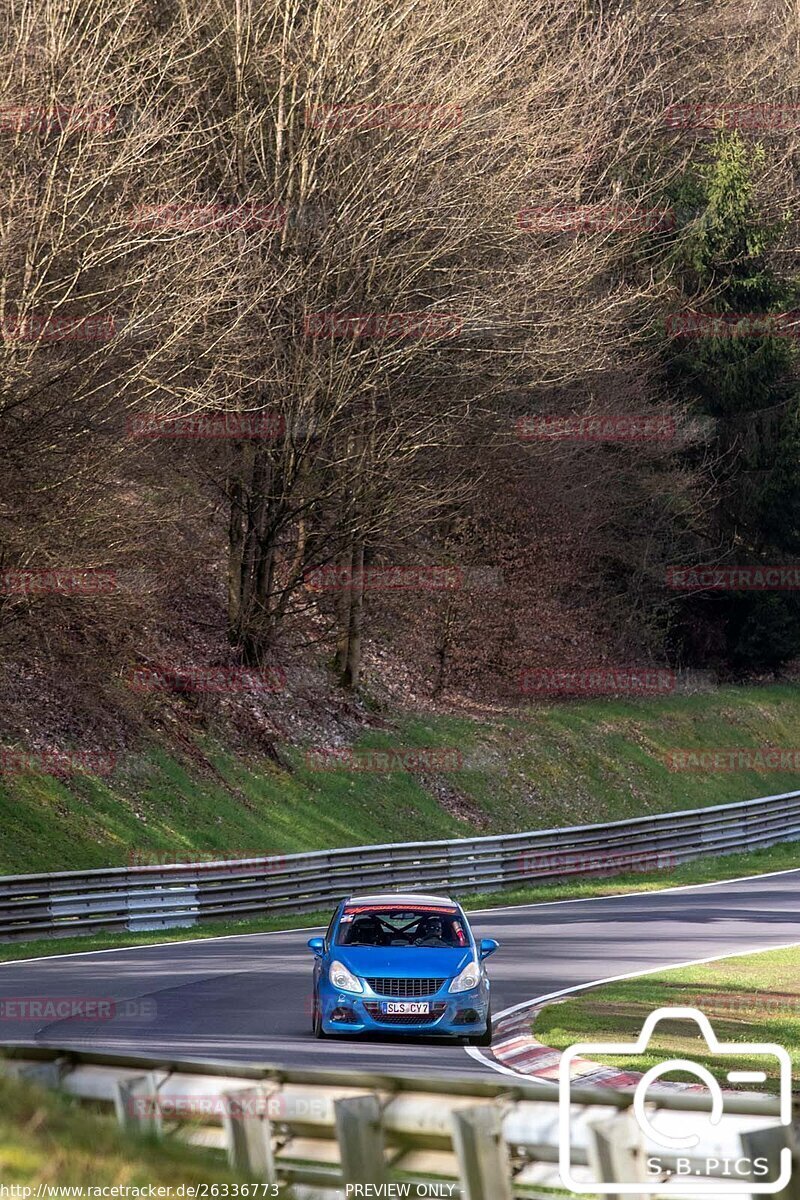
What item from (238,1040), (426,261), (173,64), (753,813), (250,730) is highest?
(173,64)

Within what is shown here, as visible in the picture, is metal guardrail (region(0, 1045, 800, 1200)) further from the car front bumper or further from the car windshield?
A: the car windshield

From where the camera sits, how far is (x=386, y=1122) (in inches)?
179

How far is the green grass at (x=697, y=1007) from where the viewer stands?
14.1 meters

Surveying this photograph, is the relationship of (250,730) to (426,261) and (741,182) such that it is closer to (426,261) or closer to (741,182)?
(426,261)

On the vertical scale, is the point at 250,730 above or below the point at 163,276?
below

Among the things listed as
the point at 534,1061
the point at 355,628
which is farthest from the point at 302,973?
the point at 355,628

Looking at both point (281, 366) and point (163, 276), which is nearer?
point (163, 276)

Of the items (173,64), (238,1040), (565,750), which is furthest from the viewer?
(565,750)

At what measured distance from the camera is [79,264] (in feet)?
81.0

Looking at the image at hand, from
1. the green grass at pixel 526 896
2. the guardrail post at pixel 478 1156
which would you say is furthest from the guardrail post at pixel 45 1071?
the green grass at pixel 526 896

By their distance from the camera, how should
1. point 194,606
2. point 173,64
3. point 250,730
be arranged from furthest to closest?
point 194,606 → point 250,730 → point 173,64

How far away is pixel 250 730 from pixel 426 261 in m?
10.6

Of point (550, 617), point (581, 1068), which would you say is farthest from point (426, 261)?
point (581, 1068)

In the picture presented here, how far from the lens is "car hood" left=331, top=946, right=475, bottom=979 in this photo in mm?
14992
